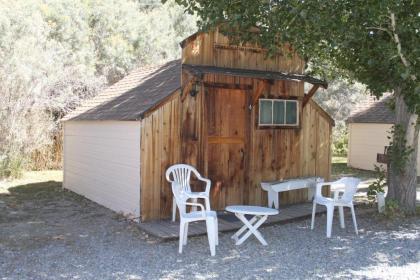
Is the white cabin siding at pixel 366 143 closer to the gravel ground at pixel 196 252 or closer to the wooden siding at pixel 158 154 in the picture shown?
the gravel ground at pixel 196 252

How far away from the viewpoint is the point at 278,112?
9.92 m

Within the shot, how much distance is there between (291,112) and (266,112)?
0.74 metres

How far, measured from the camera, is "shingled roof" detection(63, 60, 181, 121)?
8.63 metres

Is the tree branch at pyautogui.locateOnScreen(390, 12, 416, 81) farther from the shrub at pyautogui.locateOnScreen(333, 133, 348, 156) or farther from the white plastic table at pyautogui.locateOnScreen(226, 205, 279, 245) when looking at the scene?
the shrub at pyautogui.locateOnScreen(333, 133, 348, 156)

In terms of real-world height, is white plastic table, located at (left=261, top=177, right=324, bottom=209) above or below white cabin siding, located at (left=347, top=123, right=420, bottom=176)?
below

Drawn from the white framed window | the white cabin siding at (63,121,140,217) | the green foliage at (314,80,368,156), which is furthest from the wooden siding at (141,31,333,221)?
the green foliage at (314,80,368,156)

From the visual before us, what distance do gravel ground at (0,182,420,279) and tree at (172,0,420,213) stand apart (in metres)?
1.40

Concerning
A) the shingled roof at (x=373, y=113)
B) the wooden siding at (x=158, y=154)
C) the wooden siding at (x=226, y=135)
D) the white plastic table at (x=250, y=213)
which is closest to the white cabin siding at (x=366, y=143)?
the shingled roof at (x=373, y=113)

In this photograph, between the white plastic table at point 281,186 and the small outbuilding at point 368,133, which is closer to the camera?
the white plastic table at point 281,186

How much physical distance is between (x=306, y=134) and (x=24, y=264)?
261 inches

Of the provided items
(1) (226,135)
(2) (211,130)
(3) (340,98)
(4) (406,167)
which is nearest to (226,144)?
(1) (226,135)

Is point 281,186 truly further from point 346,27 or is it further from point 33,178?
point 33,178

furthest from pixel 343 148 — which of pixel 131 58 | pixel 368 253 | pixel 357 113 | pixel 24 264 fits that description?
pixel 24 264

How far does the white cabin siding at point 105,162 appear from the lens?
8484 millimetres
